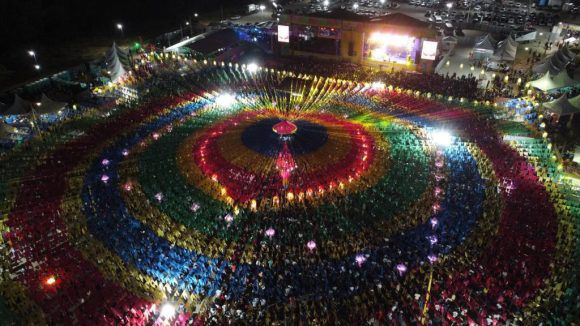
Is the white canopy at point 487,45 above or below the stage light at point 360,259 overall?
above

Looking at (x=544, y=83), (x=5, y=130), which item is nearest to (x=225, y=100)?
(x=5, y=130)

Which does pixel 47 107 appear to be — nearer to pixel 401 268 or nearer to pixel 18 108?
pixel 18 108

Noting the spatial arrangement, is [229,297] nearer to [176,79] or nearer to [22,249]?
[22,249]

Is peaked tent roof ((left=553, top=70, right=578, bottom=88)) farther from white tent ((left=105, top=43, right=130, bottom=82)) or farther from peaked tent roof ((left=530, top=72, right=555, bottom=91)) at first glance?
white tent ((left=105, top=43, right=130, bottom=82))

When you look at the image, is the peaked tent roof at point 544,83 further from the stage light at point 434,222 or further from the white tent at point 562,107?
the stage light at point 434,222

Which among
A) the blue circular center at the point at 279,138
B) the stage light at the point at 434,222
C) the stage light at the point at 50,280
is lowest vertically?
the stage light at the point at 50,280

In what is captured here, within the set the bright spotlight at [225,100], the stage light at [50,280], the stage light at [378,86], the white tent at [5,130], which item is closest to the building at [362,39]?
the stage light at [378,86]
